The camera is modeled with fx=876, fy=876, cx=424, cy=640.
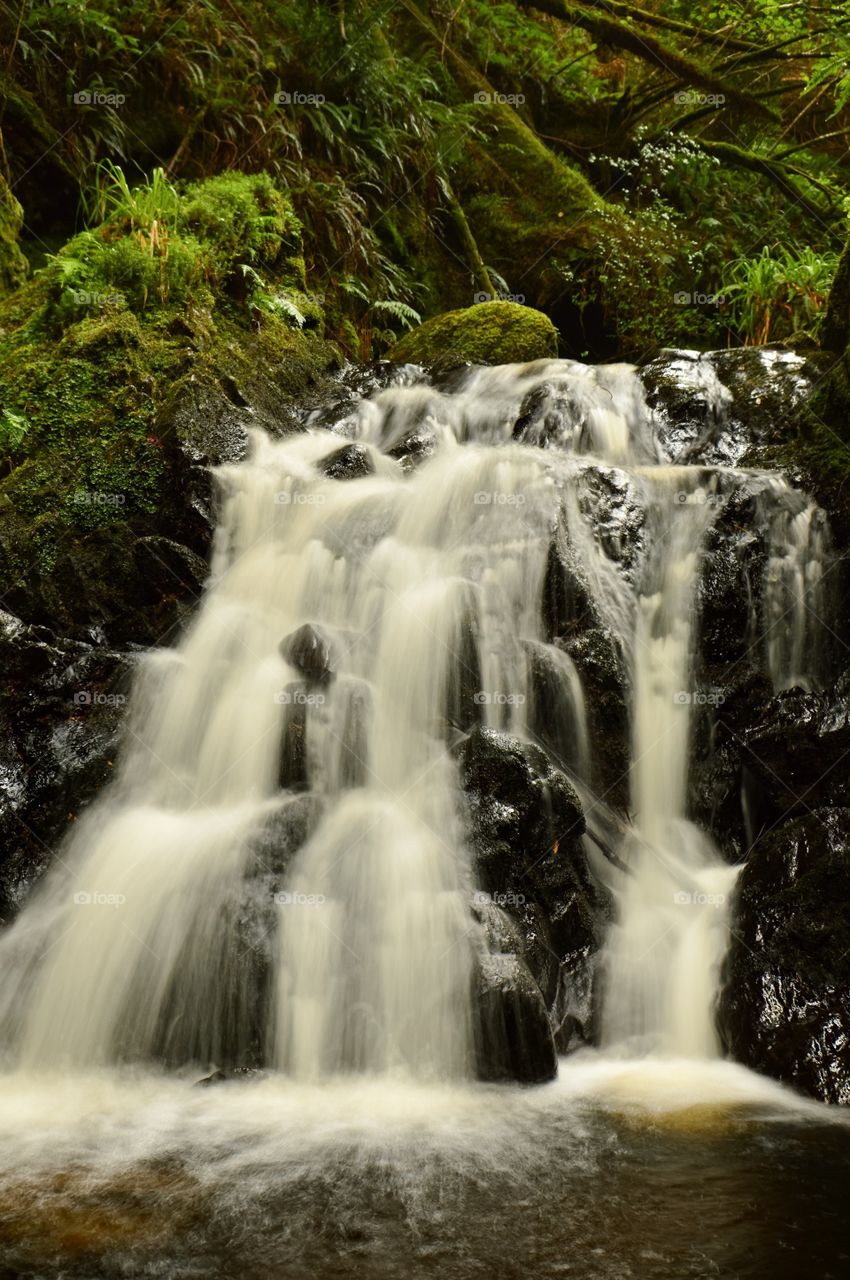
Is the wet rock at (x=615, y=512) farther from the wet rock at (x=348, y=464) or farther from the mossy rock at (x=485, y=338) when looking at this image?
the mossy rock at (x=485, y=338)

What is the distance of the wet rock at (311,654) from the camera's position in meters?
5.21

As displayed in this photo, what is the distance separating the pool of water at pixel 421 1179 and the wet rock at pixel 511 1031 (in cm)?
10

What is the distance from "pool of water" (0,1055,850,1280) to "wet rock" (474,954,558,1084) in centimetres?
10

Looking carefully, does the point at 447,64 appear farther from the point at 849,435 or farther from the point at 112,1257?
Answer: the point at 112,1257

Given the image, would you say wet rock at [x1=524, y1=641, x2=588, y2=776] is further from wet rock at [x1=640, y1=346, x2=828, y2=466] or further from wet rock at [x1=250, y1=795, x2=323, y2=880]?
wet rock at [x1=640, y1=346, x2=828, y2=466]

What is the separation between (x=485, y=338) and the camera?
974 cm

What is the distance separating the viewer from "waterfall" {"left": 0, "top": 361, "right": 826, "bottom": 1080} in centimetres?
376

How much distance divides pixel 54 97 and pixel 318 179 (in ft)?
10.4

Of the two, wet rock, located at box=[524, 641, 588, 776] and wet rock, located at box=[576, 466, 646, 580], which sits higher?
wet rock, located at box=[576, 466, 646, 580]

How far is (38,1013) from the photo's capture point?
380cm

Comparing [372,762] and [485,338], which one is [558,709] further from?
[485,338]

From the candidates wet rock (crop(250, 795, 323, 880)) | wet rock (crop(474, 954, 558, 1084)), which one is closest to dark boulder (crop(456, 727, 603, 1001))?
wet rock (crop(474, 954, 558, 1084))

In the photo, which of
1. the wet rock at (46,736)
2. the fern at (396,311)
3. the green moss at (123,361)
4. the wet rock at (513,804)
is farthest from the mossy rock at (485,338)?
the wet rock at (513,804)

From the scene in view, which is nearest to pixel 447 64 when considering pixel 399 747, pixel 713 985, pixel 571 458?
pixel 571 458
